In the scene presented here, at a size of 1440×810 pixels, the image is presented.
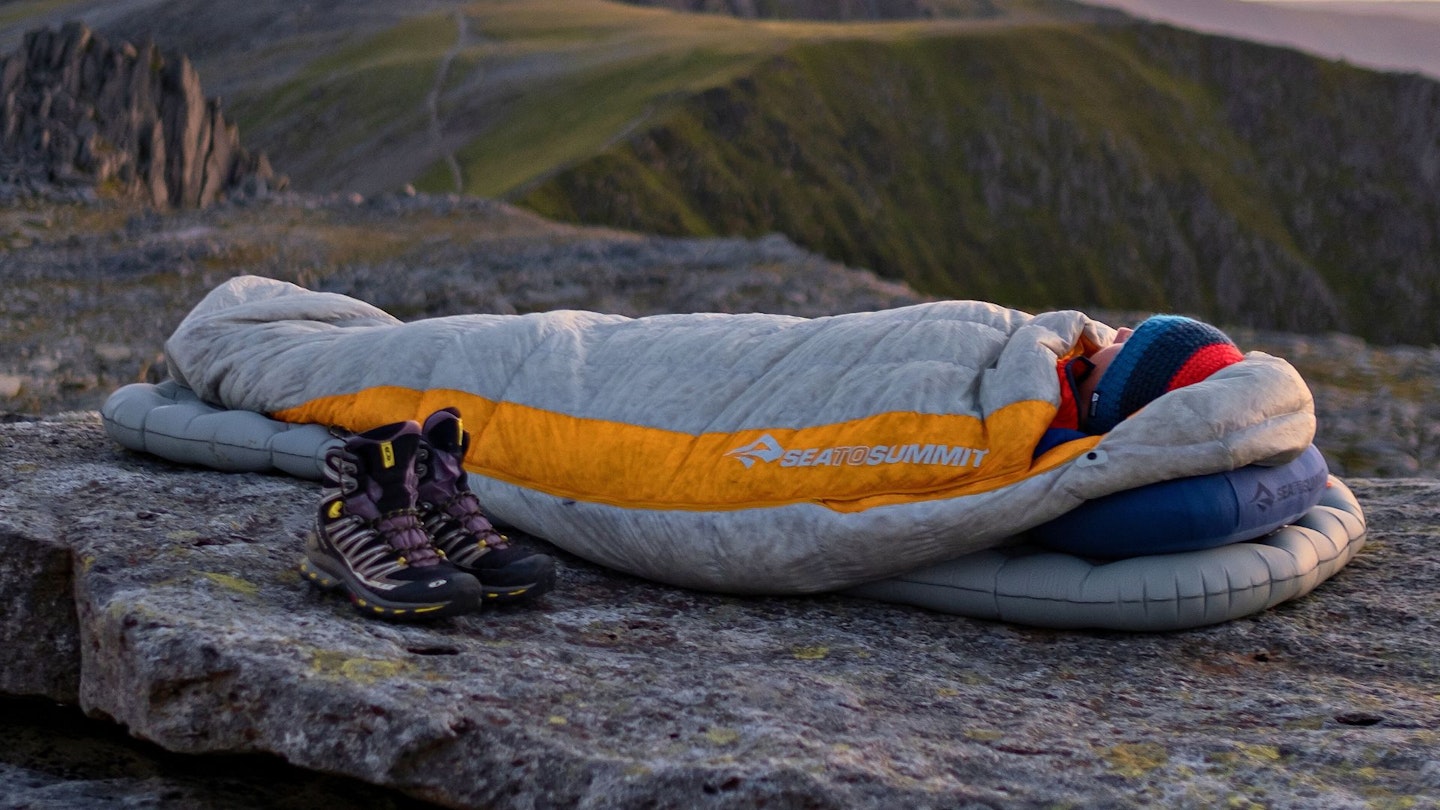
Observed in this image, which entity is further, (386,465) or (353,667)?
(386,465)

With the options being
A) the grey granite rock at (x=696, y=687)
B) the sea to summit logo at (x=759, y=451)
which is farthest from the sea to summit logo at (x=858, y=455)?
the grey granite rock at (x=696, y=687)

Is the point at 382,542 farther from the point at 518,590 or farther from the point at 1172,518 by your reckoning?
the point at 1172,518

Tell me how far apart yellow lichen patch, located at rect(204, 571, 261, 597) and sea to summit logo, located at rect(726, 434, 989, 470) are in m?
1.66

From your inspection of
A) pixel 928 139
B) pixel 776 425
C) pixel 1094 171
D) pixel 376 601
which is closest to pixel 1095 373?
pixel 776 425

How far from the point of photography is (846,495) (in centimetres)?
409

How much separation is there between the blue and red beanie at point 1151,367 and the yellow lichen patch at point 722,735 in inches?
82.9

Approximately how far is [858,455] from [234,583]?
6.78ft

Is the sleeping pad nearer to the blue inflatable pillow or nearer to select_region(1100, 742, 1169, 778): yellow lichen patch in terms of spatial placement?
the blue inflatable pillow

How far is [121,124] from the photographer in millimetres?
26625

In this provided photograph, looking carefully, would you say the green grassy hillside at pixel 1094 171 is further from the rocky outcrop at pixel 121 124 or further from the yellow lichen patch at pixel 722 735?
the yellow lichen patch at pixel 722 735

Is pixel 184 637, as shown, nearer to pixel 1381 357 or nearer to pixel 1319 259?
pixel 1381 357

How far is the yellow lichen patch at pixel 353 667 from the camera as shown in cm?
293

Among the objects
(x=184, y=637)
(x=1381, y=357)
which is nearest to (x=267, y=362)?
(x=184, y=637)

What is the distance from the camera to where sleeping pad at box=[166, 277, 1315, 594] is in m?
3.95
